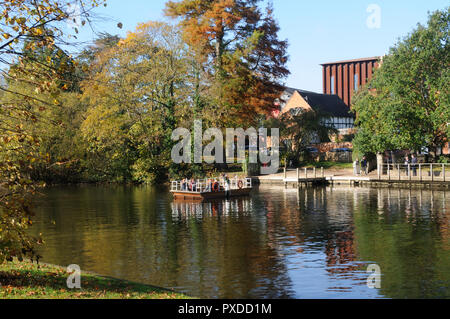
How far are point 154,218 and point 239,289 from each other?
1658 cm

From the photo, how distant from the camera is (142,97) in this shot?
56.0m

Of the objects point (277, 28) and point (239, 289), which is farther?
point (277, 28)

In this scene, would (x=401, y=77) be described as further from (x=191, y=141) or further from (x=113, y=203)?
(x=113, y=203)

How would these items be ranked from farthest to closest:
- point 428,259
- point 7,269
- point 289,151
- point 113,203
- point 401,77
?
point 289,151 → point 401,77 → point 113,203 → point 428,259 → point 7,269

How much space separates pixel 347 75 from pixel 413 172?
219 ft

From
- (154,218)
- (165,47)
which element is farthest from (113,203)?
(165,47)

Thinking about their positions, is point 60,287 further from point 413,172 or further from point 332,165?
point 332,165

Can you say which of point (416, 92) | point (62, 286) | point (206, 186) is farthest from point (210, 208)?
point (416, 92)

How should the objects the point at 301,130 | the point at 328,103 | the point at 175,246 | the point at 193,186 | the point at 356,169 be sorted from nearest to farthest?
the point at 175,246
the point at 193,186
the point at 356,169
the point at 301,130
the point at 328,103

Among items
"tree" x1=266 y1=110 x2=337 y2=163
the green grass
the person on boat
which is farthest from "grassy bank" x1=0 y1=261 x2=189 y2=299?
"tree" x1=266 y1=110 x2=337 y2=163

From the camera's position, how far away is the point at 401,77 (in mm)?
48094

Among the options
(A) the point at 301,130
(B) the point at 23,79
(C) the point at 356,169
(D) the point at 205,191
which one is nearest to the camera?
(B) the point at 23,79

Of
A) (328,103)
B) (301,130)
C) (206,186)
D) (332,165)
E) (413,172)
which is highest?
(328,103)

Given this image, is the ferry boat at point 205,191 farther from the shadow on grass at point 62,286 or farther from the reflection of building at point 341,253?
the shadow on grass at point 62,286
